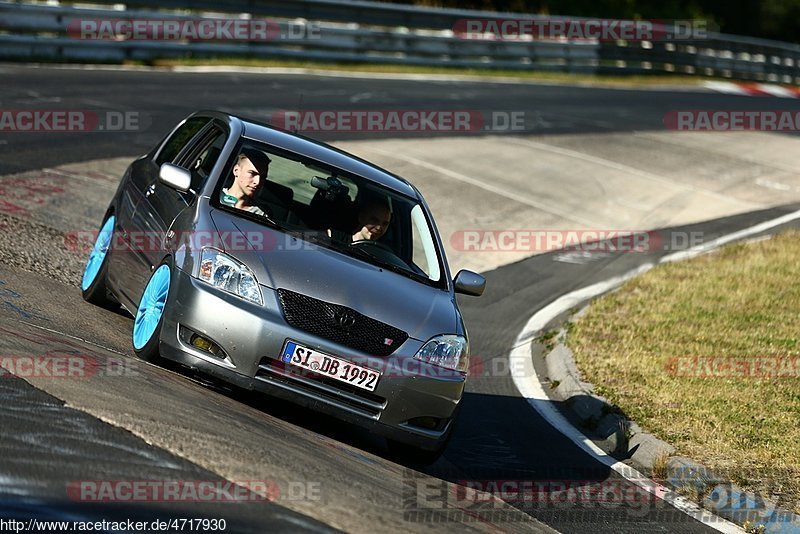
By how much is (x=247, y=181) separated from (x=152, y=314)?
45.0 inches

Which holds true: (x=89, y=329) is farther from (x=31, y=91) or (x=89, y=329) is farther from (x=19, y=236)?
(x=31, y=91)

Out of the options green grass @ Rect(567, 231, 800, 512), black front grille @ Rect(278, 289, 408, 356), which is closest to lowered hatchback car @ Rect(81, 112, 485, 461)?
black front grille @ Rect(278, 289, 408, 356)

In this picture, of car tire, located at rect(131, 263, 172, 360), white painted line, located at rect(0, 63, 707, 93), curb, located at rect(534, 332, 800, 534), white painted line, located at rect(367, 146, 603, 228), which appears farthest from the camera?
white painted line, located at rect(0, 63, 707, 93)

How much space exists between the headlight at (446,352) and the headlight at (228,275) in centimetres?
101

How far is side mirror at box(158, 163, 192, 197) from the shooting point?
7523mm

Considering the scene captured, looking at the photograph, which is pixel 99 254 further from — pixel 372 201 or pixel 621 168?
pixel 621 168

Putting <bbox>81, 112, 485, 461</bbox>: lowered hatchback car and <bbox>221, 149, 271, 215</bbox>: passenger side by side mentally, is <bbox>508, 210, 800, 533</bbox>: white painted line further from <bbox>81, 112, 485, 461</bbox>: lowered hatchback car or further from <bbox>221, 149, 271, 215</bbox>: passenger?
<bbox>221, 149, 271, 215</bbox>: passenger

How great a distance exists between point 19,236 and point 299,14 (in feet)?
65.9

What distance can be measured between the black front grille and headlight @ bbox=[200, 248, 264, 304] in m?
0.16

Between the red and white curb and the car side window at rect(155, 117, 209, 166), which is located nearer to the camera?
the car side window at rect(155, 117, 209, 166)

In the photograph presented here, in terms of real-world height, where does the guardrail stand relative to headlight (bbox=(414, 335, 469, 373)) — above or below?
above

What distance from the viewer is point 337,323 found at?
673cm

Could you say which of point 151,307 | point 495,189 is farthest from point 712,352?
point 495,189

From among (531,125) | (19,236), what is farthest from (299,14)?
(19,236)
